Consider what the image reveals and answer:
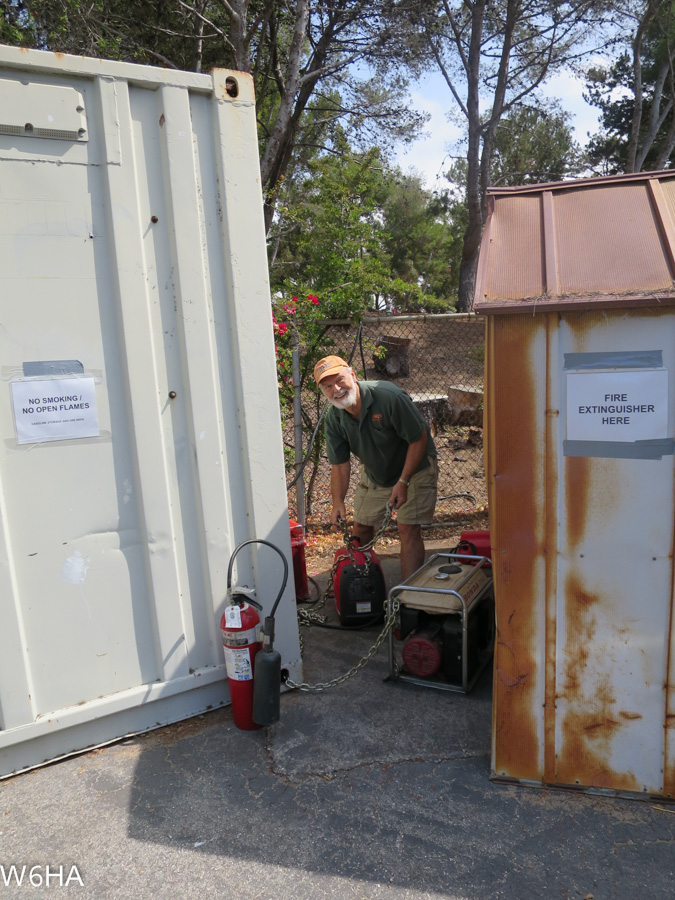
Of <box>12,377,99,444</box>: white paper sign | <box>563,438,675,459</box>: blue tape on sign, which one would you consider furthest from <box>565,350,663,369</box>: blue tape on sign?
<box>12,377,99,444</box>: white paper sign

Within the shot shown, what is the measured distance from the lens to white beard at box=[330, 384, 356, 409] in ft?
13.6

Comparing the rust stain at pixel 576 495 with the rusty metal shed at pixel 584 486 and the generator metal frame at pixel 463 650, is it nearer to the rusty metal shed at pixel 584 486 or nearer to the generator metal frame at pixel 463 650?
the rusty metal shed at pixel 584 486

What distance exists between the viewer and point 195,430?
308cm

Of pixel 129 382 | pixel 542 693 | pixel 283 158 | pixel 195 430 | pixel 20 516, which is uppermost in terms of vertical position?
pixel 283 158

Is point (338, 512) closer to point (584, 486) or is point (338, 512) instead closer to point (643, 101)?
point (584, 486)

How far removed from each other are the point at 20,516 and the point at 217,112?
7.03ft

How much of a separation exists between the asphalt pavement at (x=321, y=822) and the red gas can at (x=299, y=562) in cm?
138

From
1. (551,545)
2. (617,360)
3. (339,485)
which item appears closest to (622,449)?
(617,360)

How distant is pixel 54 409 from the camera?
2.78m

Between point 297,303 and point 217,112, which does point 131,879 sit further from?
point 297,303

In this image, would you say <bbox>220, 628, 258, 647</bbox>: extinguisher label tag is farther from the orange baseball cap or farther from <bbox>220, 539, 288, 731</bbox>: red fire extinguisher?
the orange baseball cap

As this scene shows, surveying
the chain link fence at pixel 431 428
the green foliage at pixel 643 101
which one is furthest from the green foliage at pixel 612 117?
the chain link fence at pixel 431 428

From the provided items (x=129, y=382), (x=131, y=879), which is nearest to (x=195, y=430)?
(x=129, y=382)

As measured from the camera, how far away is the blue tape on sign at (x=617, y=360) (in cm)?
231
